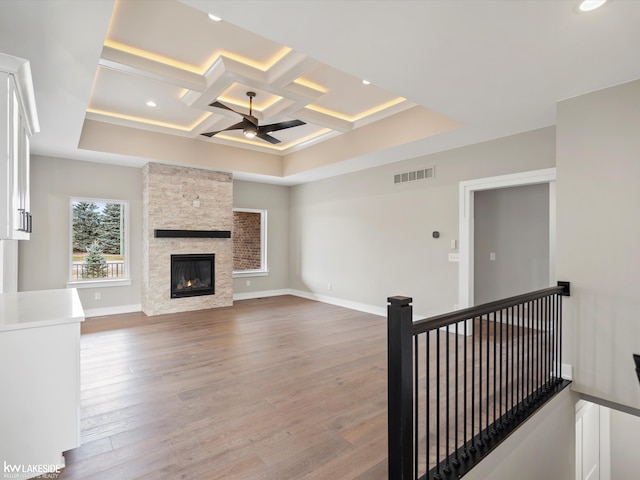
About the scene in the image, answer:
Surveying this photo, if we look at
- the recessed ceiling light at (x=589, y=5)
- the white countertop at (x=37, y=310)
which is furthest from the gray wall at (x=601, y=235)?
the white countertop at (x=37, y=310)

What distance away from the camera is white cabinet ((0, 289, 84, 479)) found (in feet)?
6.26

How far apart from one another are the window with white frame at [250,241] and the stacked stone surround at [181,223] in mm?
1070

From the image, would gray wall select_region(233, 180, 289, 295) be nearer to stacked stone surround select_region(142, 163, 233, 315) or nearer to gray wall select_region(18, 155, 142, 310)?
stacked stone surround select_region(142, 163, 233, 315)

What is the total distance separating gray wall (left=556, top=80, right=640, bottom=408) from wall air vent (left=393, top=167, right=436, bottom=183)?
2.16 m

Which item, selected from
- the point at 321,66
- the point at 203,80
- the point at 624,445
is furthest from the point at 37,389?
the point at 624,445

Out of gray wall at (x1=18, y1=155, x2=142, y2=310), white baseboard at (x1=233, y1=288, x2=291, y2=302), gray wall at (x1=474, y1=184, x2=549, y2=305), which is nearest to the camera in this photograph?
gray wall at (x1=474, y1=184, x2=549, y2=305)

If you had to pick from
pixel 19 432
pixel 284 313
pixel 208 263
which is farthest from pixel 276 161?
pixel 19 432

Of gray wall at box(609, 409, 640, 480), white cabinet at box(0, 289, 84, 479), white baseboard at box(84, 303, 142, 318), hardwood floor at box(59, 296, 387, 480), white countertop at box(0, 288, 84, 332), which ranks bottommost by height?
gray wall at box(609, 409, 640, 480)

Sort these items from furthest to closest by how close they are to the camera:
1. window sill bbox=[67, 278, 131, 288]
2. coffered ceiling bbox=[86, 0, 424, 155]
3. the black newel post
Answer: window sill bbox=[67, 278, 131, 288]
coffered ceiling bbox=[86, 0, 424, 155]
the black newel post

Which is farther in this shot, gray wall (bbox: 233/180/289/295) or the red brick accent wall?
the red brick accent wall

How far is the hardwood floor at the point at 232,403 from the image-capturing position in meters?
2.10

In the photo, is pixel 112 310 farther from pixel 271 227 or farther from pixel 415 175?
pixel 415 175

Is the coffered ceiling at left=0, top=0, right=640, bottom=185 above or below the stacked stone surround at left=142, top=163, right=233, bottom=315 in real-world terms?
above

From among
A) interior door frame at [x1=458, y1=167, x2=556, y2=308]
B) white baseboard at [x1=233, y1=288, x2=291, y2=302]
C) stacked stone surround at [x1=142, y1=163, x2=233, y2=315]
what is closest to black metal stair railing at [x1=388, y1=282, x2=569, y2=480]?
interior door frame at [x1=458, y1=167, x2=556, y2=308]
